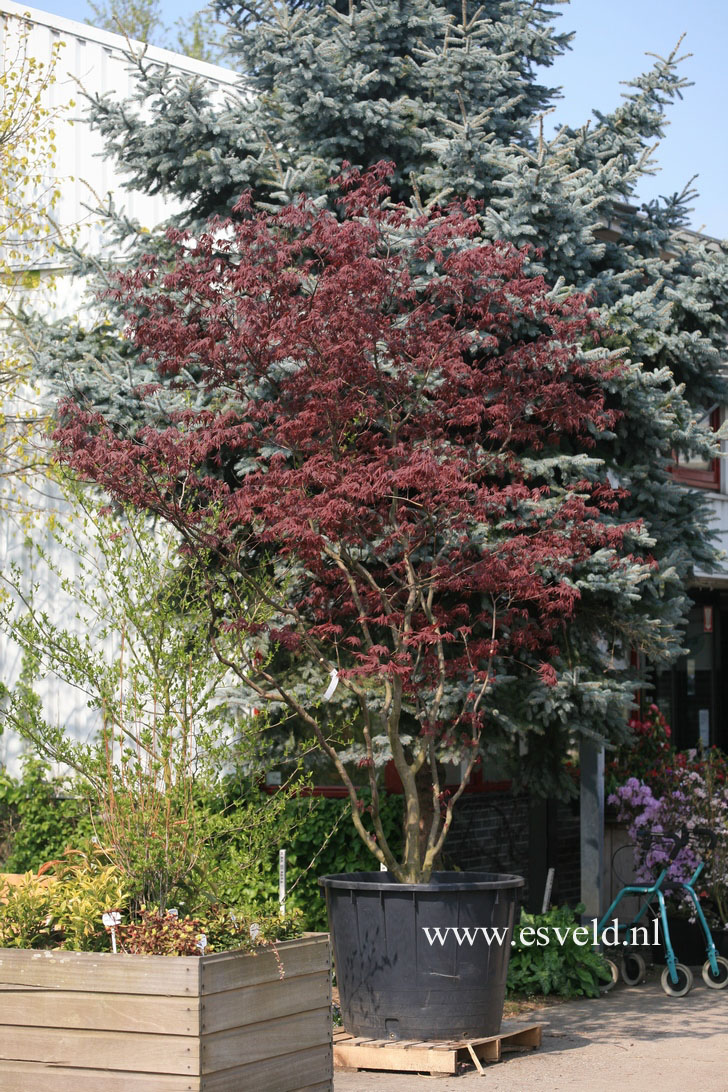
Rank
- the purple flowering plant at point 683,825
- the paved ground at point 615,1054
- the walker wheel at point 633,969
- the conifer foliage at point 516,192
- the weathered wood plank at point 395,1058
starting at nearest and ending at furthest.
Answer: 1. the paved ground at point 615,1054
2. the weathered wood plank at point 395,1058
3. the conifer foliage at point 516,192
4. the walker wheel at point 633,969
5. the purple flowering plant at point 683,825

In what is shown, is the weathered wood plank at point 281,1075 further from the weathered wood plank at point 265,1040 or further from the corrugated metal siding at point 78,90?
the corrugated metal siding at point 78,90

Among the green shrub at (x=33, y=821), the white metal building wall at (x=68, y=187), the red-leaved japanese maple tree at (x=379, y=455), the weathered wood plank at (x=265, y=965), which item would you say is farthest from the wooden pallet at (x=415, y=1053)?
the white metal building wall at (x=68, y=187)

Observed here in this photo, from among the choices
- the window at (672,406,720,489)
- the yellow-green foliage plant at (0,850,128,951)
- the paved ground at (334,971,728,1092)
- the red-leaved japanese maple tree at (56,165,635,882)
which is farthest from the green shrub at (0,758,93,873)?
the window at (672,406,720,489)

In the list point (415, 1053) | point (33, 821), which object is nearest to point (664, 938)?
point (415, 1053)

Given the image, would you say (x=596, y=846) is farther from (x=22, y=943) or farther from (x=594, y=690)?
(x=22, y=943)

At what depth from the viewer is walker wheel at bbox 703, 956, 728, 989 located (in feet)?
32.7

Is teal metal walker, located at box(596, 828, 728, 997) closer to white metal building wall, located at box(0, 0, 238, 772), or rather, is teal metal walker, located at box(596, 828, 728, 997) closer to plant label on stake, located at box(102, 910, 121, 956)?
white metal building wall, located at box(0, 0, 238, 772)

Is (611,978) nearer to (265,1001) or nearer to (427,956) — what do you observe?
(427,956)

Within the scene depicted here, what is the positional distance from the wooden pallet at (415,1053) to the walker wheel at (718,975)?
2.67 meters

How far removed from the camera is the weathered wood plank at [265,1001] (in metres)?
5.29

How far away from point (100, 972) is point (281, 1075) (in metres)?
0.91

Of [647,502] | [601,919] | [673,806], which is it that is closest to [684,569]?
[647,502]

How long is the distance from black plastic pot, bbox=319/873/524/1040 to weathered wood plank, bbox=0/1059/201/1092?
2566 mm

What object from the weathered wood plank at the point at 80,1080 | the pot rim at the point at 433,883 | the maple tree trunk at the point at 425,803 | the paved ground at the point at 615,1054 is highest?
the maple tree trunk at the point at 425,803
